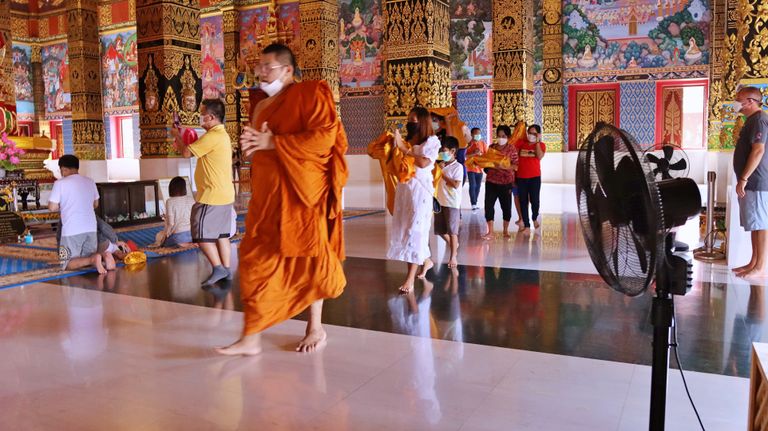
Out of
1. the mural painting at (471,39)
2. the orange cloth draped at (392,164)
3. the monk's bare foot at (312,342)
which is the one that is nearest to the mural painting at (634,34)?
the mural painting at (471,39)

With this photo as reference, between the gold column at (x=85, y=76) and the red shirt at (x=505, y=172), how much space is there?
40.7 ft

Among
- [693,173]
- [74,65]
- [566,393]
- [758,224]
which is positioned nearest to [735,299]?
[758,224]

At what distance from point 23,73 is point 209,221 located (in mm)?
23037

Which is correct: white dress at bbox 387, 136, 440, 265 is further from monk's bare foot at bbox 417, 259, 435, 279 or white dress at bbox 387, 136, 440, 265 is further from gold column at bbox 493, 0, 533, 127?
gold column at bbox 493, 0, 533, 127

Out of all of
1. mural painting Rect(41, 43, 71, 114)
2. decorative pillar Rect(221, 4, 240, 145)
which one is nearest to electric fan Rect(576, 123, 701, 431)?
decorative pillar Rect(221, 4, 240, 145)

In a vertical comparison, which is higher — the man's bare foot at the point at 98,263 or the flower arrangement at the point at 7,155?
the flower arrangement at the point at 7,155

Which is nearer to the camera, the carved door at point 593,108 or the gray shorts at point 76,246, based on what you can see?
the gray shorts at point 76,246

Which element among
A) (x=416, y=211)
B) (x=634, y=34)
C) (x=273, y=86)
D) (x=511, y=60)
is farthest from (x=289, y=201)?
(x=634, y=34)

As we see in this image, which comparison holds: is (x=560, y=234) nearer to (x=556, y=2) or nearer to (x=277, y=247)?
(x=277, y=247)

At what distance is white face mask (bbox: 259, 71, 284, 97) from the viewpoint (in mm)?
3543

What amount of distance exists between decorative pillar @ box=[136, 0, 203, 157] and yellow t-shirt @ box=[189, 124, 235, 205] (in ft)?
21.3

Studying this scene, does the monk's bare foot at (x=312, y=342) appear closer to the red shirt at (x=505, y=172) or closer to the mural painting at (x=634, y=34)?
the red shirt at (x=505, y=172)

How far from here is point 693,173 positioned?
18.0 m

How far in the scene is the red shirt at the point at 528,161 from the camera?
8.53 m
